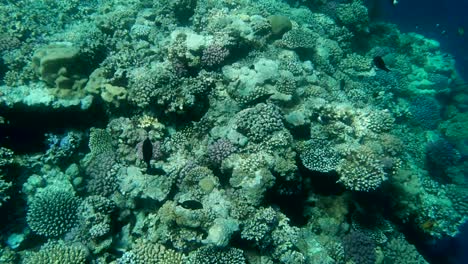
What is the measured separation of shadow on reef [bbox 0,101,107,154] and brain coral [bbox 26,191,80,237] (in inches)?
56.4

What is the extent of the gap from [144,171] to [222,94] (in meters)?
2.39

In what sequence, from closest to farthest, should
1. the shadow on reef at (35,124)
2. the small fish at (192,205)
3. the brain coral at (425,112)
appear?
the small fish at (192,205) < the shadow on reef at (35,124) < the brain coral at (425,112)

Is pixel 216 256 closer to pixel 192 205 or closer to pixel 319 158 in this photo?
pixel 192 205

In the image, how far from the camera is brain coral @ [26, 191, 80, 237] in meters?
6.18

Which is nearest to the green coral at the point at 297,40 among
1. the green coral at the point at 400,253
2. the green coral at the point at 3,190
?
the green coral at the point at 400,253

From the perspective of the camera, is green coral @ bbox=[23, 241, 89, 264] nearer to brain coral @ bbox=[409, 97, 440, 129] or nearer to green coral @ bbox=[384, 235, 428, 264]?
green coral @ bbox=[384, 235, 428, 264]

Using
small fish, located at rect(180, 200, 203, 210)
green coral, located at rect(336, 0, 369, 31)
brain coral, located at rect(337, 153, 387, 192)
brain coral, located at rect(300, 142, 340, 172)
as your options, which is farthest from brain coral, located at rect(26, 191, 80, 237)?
green coral, located at rect(336, 0, 369, 31)

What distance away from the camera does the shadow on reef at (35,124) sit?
696 cm

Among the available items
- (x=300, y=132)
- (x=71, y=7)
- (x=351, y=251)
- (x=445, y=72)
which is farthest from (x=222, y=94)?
(x=445, y=72)

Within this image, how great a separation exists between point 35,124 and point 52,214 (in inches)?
87.0

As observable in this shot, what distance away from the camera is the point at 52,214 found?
6262mm

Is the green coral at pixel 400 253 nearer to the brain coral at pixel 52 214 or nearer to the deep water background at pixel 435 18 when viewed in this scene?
the deep water background at pixel 435 18

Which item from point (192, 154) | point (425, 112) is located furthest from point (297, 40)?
point (425, 112)

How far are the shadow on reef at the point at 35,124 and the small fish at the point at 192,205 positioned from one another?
3364 millimetres
